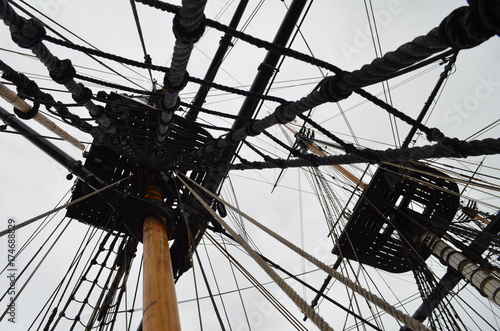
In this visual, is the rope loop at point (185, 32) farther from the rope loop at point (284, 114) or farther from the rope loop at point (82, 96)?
the rope loop at point (82, 96)

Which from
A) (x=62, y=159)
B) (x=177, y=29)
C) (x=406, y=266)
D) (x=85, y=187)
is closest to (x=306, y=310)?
(x=177, y=29)

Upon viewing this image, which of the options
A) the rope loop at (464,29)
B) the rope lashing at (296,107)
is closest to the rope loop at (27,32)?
the rope lashing at (296,107)

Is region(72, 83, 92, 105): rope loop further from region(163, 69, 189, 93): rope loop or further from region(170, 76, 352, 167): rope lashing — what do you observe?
region(170, 76, 352, 167): rope lashing

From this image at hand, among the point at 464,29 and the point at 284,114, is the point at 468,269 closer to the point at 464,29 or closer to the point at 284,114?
the point at 284,114

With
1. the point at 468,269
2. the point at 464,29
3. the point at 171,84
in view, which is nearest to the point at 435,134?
the point at 464,29

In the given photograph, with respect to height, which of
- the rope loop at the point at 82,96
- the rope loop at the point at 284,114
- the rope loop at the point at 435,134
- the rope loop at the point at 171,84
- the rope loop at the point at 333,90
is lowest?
the rope loop at the point at 435,134

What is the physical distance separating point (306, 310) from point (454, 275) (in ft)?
21.2

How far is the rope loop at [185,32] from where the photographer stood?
158cm

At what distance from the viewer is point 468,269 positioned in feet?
17.0

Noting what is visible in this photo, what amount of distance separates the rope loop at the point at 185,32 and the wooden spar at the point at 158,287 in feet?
5.91

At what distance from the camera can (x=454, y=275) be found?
6395 millimetres

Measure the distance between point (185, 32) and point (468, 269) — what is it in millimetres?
6011

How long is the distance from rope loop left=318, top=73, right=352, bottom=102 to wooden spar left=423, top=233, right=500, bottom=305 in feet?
15.0

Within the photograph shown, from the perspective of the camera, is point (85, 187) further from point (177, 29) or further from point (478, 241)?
point (478, 241)
